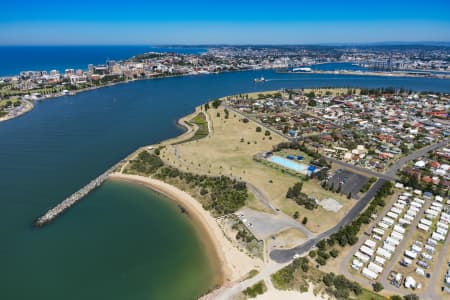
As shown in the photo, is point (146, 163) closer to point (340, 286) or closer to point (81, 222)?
point (81, 222)

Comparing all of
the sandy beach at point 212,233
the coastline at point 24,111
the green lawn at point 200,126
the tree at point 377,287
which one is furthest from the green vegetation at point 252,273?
the coastline at point 24,111

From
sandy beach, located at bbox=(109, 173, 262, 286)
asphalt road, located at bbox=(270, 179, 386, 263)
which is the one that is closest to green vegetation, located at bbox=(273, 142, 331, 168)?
asphalt road, located at bbox=(270, 179, 386, 263)

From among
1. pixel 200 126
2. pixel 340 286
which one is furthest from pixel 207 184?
pixel 200 126

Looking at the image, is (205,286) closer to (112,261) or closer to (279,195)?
(112,261)

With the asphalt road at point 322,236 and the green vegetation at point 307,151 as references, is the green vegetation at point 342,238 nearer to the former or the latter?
the asphalt road at point 322,236

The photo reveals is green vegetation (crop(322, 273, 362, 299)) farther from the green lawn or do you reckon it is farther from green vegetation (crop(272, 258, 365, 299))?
the green lawn

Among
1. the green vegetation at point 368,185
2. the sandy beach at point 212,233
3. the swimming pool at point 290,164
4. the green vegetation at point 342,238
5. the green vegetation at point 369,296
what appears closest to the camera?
the green vegetation at point 369,296
